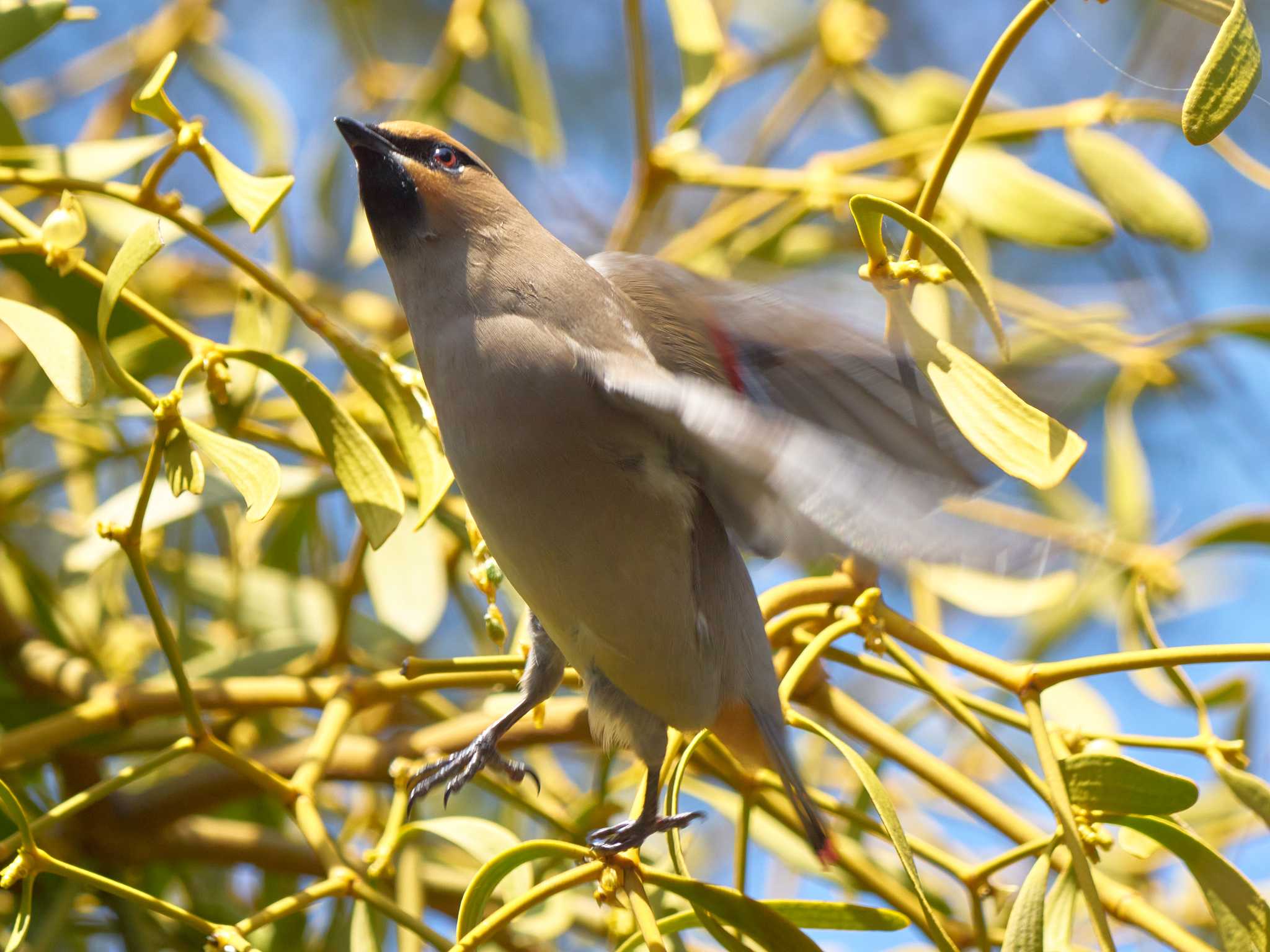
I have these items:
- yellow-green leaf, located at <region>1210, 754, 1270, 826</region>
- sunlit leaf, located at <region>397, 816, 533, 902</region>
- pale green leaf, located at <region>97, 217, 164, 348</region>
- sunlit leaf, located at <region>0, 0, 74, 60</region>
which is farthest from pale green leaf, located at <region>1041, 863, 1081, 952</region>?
sunlit leaf, located at <region>0, 0, 74, 60</region>

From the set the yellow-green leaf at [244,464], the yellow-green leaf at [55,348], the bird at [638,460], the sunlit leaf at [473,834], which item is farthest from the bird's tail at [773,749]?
the yellow-green leaf at [55,348]

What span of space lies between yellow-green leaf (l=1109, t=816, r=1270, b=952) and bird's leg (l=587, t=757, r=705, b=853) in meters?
0.33

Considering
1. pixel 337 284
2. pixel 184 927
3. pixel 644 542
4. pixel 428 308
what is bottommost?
pixel 184 927

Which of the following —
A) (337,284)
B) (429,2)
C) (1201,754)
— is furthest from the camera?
(429,2)

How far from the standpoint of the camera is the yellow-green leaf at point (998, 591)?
126 cm

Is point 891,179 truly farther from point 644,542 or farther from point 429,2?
point 429,2

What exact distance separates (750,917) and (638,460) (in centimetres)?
35

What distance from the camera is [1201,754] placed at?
0.95 metres

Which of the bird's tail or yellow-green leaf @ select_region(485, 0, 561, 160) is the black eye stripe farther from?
the bird's tail

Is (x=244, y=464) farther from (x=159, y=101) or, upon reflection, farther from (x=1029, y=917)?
(x=1029, y=917)

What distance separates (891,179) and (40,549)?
0.93 metres

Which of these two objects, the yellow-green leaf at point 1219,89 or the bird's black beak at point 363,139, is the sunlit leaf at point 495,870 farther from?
the bird's black beak at point 363,139

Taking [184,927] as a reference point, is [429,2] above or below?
above

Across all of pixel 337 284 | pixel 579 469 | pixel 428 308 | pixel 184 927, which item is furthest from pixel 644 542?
pixel 337 284
